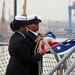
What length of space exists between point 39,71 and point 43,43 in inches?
14.6

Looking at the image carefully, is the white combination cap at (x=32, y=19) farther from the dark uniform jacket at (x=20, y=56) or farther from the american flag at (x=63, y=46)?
the american flag at (x=63, y=46)

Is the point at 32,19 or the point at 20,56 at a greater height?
the point at 32,19

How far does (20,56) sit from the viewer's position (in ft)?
10.5

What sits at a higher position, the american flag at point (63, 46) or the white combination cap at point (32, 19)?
the white combination cap at point (32, 19)

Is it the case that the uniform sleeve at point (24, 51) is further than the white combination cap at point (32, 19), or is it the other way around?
the white combination cap at point (32, 19)

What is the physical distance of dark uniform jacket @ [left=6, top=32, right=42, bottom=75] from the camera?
3.18 meters

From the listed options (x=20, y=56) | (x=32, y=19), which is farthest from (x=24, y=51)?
(x=32, y=19)

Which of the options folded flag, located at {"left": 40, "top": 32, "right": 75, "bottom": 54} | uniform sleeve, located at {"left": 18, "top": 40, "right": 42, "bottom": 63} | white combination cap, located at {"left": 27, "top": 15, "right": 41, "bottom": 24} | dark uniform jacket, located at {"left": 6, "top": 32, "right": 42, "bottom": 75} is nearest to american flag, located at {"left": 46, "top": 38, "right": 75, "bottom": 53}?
folded flag, located at {"left": 40, "top": 32, "right": 75, "bottom": 54}

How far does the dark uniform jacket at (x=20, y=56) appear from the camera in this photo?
3.18 metres

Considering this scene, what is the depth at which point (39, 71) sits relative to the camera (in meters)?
3.57

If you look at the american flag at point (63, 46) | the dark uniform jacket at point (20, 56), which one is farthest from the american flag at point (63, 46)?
the dark uniform jacket at point (20, 56)

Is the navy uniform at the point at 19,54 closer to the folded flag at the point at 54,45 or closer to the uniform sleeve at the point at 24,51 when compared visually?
the uniform sleeve at the point at 24,51

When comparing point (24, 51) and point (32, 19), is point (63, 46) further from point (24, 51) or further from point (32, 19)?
point (32, 19)

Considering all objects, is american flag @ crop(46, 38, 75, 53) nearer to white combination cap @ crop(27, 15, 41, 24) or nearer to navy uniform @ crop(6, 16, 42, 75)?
navy uniform @ crop(6, 16, 42, 75)
